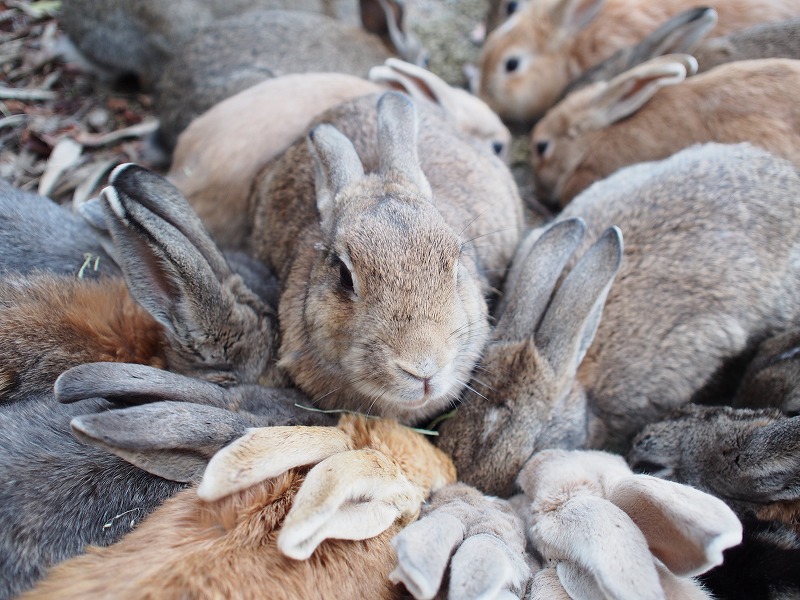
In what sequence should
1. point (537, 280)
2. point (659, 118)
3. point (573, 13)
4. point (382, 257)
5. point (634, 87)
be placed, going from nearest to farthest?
point (382, 257)
point (537, 280)
point (659, 118)
point (634, 87)
point (573, 13)

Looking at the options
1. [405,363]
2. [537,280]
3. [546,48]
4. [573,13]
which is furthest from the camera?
[546,48]

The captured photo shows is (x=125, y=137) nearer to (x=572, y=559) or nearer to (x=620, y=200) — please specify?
(x=620, y=200)

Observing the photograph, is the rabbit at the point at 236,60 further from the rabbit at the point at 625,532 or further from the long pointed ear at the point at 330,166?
the rabbit at the point at 625,532

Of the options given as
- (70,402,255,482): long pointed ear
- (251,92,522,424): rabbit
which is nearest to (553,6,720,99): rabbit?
(251,92,522,424): rabbit

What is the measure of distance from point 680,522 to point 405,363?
89 centimetres

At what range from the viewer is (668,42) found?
466cm

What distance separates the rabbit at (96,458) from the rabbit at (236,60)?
267 centimetres

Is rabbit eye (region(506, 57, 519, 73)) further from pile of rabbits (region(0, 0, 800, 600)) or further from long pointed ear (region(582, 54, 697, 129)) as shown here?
pile of rabbits (region(0, 0, 800, 600))

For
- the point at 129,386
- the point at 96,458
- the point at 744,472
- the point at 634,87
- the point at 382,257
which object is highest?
the point at 382,257

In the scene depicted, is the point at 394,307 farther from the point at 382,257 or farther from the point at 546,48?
the point at 546,48

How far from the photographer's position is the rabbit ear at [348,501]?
182 centimetres

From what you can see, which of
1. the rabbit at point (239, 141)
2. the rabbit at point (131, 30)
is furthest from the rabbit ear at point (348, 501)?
the rabbit at point (131, 30)

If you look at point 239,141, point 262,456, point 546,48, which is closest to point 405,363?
point 262,456

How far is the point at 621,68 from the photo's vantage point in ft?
16.3
